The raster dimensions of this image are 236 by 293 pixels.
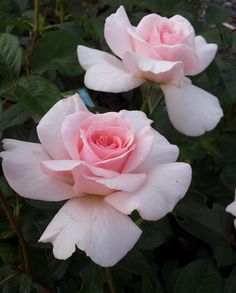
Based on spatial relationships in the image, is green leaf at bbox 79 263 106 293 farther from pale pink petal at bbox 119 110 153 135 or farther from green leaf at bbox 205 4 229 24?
green leaf at bbox 205 4 229 24

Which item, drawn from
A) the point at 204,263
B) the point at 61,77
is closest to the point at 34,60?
the point at 61,77

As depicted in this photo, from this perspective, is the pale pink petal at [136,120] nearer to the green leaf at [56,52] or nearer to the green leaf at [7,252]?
the green leaf at [56,52]

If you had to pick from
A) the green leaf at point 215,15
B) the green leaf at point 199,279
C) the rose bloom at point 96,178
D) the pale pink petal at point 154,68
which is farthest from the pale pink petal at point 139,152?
the green leaf at point 215,15

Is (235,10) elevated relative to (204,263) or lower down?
lower down

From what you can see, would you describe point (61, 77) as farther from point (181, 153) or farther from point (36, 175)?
point (36, 175)

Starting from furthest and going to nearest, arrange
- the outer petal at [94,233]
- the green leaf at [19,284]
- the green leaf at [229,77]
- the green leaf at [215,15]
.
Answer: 1. the green leaf at [215,15]
2. the green leaf at [229,77]
3. the green leaf at [19,284]
4. the outer petal at [94,233]

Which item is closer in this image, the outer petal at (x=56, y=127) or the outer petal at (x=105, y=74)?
the outer petal at (x=56, y=127)

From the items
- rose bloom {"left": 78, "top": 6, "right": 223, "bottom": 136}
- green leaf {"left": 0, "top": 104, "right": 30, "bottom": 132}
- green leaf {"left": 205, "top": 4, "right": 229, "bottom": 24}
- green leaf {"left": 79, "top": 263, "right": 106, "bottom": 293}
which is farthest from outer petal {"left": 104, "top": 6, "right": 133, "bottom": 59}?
green leaf {"left": 205, "top": 4, "right": 229, "bottom": 24}

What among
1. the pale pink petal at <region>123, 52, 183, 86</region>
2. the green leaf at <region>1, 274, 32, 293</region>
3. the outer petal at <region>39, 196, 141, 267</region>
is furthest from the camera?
the green leaf at <region>1, 274, 32, 293</region>
